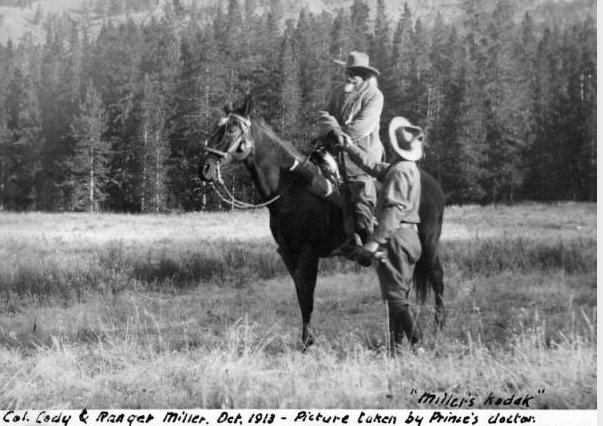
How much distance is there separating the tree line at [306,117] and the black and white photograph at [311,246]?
0.28ft

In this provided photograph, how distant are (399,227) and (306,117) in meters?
6.42

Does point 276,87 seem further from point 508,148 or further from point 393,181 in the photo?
point 393,181

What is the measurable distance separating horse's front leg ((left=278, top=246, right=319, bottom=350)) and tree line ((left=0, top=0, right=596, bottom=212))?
3.06 meters

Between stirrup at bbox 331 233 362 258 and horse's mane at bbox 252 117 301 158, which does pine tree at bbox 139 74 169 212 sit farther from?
stirrup at bbox 331 233 362 258

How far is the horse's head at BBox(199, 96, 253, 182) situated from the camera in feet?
21.4

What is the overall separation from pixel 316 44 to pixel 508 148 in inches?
512

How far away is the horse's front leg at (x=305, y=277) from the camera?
6859 millimetres

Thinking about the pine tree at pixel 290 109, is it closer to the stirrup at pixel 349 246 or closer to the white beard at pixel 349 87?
the white beard at pixel 349 87

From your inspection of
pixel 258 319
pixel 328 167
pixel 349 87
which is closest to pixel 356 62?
pixel 349 87

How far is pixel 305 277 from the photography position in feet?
22.7

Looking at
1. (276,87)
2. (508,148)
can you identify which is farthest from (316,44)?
(508,148)

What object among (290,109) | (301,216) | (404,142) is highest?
(290,109)

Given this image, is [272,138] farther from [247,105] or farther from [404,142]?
[404,142]

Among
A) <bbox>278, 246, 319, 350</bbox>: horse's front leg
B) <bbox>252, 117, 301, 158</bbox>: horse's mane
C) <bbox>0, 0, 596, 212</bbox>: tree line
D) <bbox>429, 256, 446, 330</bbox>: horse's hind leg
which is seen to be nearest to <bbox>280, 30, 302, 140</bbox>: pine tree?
<bbox>0, 0, 596, 212</bbox>: tree line
